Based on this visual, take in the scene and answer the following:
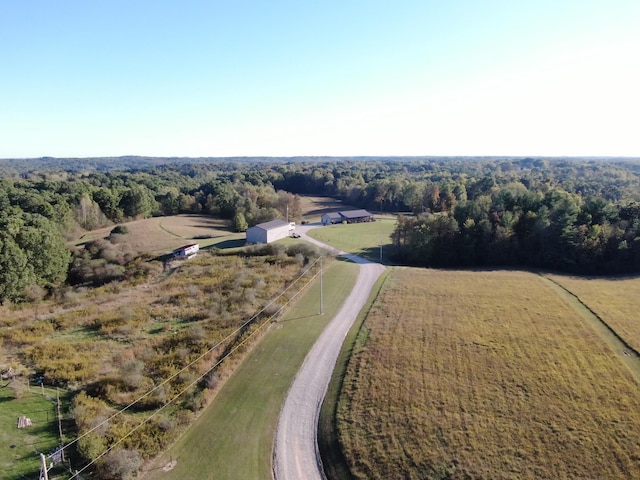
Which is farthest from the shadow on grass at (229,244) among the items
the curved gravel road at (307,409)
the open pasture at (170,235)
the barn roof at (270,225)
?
the curved gravel road at (307,409)

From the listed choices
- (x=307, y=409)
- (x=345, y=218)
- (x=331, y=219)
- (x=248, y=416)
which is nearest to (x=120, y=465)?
(x=248, y=416)

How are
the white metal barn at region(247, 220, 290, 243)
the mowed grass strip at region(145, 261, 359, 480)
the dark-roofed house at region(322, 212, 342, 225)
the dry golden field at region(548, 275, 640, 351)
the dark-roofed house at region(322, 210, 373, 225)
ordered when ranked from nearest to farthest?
the mowed grass strip at region(145, 261, 359, 480) → the dry golden field at region(548, 275, 640, 351) → the white metal barn at region(247, 220, 290, 243) → the dark-roofed house at region(322, 212, 342, 225) → the dark-roofed house at region(322, 210, 373, 225)

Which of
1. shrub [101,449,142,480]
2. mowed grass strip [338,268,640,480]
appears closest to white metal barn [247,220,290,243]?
mowed grass strip [338,268,640,480]

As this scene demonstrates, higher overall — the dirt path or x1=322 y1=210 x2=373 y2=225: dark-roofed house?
x1=322 y1=210 x2=373 y2=225: dark-roofed house

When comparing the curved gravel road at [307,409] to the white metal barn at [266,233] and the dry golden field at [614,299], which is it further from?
the white metal barn at [266,233]

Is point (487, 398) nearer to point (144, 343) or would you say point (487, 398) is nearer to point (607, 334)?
point (607, 334)

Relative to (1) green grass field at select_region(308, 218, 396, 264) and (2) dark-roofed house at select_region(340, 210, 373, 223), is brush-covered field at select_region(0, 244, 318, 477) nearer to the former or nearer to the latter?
(1) green grass field at select_region(308, 218, 396, 264)

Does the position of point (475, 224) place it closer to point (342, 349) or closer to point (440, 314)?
point (440, 314)
